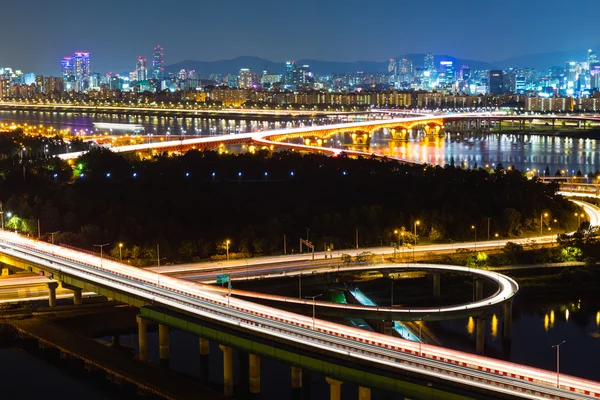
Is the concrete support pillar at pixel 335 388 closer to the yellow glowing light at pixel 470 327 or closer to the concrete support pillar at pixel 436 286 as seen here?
the yellow glowing light at pixel 470 327

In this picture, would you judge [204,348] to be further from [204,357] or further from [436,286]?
[436,286]

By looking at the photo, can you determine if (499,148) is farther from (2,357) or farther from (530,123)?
(2,357)

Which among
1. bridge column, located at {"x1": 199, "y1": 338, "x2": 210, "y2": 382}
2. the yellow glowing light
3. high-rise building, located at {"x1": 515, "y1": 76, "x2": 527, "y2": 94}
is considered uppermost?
high-rise building, located at {"x1": 515, "y1": 76, "x2": 527, "y2": 94}

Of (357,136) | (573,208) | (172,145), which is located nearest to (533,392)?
(573,208)

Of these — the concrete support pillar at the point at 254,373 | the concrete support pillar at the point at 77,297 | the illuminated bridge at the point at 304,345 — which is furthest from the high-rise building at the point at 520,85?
the concrete support pillar at the point at 254,373

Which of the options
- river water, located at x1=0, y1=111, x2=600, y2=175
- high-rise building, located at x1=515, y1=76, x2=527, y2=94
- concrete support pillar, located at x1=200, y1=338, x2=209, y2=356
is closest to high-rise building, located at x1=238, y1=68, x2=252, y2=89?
high-rise building, located at x1=515, y1=76, x2=527, y2=94

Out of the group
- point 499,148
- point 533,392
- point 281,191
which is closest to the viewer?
point 533,392

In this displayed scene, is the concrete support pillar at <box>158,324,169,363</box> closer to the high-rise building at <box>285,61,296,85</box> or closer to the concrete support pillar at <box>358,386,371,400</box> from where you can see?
the concrete support pillar at <box>358,386,371,400</box>
